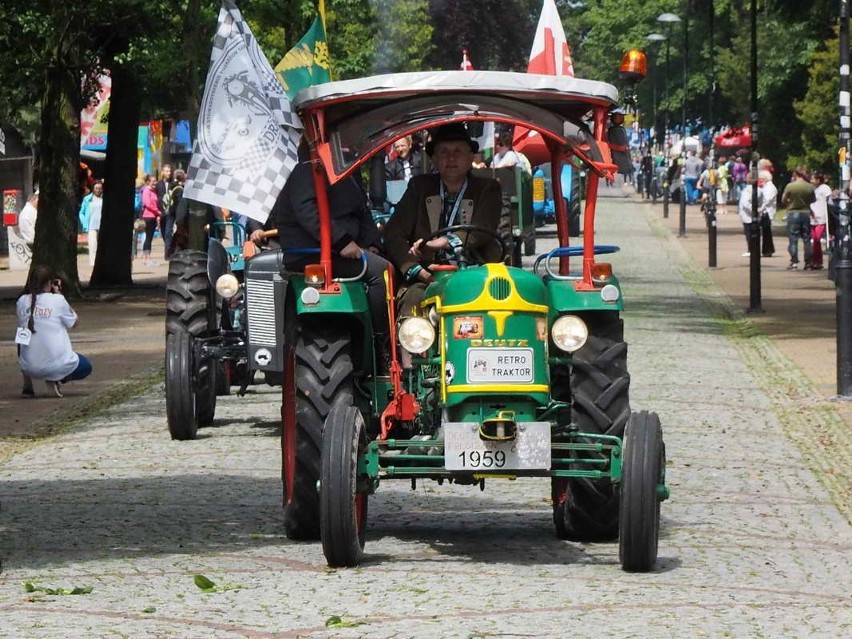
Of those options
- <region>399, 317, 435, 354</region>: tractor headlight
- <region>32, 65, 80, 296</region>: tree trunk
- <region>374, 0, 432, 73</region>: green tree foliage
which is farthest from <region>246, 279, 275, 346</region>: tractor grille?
<region>374, 0, 432, 73</region>: green tree foliage

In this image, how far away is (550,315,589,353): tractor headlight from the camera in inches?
353

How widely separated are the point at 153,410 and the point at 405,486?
17.4 ft

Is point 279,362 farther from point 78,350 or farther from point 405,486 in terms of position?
point 78,350

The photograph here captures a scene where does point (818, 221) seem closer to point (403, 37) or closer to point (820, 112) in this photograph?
point (820, 112)

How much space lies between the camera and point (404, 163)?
20.0 meters

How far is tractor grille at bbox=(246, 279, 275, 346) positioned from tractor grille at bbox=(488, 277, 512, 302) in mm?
5091

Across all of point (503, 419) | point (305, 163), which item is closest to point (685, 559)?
point (503, 419)

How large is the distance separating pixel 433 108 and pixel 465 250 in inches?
32.9

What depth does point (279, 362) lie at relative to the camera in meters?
13.8

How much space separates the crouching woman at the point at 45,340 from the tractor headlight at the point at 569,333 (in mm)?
10014

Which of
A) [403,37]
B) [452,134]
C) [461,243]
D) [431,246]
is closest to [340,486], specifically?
[431,246]

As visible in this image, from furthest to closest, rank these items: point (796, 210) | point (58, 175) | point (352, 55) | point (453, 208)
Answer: point (352, 55), point (796, 210), point (58, 175), point (453, 208)

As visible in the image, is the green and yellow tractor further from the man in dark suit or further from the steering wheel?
the man in dark suit

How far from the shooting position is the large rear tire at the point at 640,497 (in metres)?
8.59
